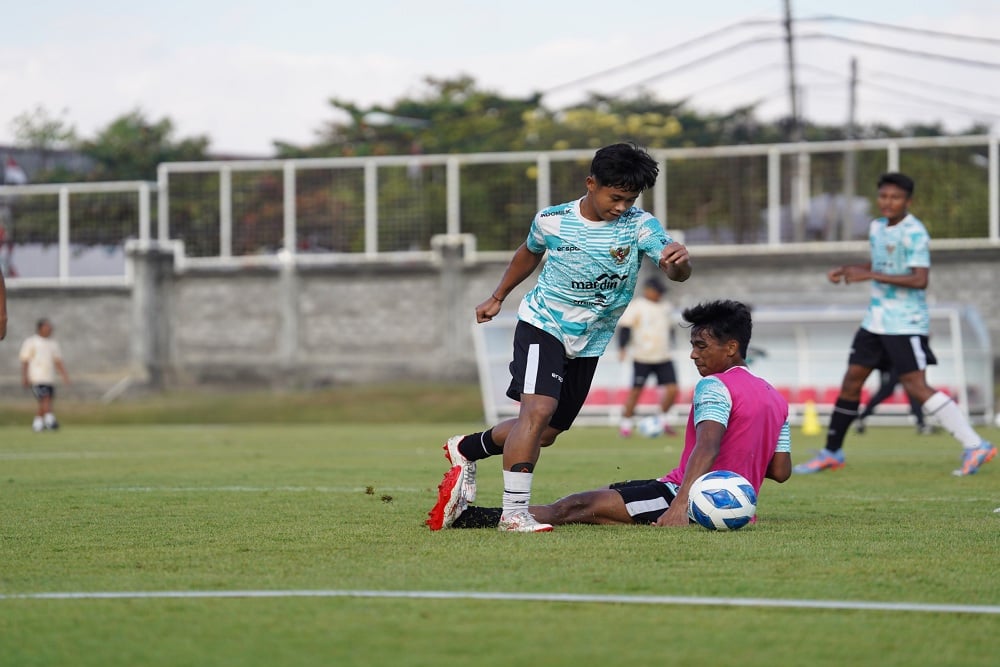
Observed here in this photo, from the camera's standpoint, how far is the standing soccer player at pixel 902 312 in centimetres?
1166

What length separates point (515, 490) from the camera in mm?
7270

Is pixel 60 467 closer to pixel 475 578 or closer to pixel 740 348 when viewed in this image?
pixel 740 348

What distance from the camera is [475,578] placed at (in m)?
5.61

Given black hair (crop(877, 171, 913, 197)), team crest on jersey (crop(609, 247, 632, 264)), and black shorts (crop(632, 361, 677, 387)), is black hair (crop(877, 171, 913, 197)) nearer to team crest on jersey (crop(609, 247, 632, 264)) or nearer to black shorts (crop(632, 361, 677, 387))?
team crest on jersey (crop(609, 247, 632, 264))

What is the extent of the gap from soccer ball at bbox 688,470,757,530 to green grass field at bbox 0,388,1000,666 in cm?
11

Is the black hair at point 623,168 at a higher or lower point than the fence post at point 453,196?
lower

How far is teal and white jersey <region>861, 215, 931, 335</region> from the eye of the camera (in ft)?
38.4

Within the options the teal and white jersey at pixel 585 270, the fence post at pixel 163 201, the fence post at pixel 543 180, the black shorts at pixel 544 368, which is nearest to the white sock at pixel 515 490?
the black shorts at pixel 544 368

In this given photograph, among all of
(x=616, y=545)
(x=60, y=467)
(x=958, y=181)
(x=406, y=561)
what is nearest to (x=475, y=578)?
(x=406, y=561)

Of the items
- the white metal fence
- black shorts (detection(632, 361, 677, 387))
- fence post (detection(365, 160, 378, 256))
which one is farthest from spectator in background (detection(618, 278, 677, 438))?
fence post (detection(365, 160, 378, 256))

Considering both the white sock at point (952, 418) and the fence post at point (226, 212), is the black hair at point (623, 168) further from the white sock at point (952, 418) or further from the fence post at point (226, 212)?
A: the fence post at point (226, 212)

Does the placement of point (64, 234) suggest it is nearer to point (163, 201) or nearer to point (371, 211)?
point (163, 201)

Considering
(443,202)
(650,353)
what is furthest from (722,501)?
(443,202)

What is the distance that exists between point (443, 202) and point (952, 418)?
22.3m
